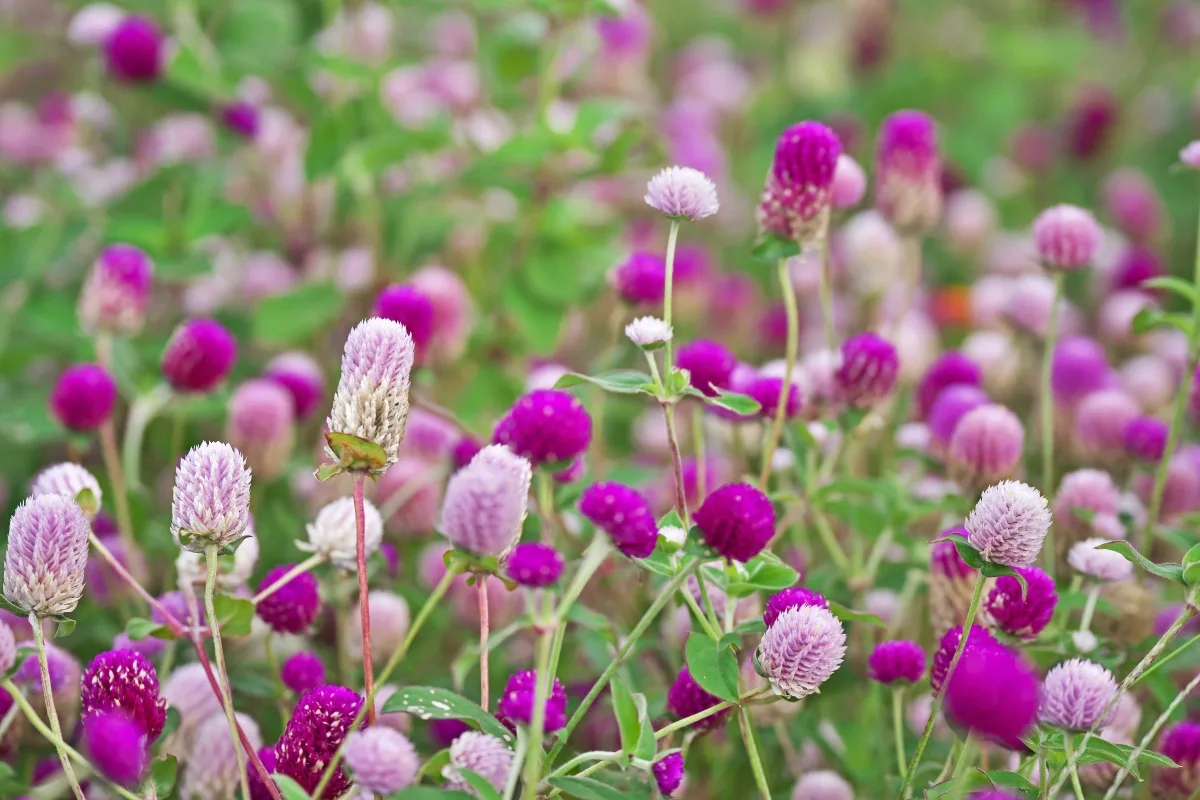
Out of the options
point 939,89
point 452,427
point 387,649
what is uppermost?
point 939,89

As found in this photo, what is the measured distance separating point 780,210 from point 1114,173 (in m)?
2.27

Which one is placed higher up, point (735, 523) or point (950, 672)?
point (735, 523)

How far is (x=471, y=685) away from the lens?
1452 millimetres

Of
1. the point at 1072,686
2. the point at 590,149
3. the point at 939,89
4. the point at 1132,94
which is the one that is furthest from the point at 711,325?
the point at 1132,94

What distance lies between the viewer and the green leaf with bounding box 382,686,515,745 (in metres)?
0.94

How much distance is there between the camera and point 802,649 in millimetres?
933

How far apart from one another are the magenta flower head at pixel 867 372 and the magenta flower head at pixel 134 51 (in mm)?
1324

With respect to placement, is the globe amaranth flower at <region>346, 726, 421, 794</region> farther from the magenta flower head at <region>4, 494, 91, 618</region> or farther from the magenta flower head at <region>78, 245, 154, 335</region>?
the magenta flower head at <region>78, 245, 154, 335</region>

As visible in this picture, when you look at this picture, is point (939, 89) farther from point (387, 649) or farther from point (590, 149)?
point (387, 649)

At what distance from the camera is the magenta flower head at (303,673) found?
1.18 metres

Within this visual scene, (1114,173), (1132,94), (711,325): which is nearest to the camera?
(711,325)

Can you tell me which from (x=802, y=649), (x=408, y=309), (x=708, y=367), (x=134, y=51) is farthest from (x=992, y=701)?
(x=134, y=51)

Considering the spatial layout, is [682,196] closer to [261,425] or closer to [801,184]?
[801,184]

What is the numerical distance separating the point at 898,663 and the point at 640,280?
566mm
